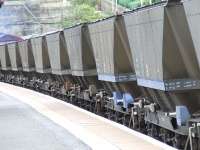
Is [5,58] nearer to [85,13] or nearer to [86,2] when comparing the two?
[85,13]

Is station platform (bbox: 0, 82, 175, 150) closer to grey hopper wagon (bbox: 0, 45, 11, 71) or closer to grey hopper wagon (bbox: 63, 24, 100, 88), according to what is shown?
grey hopper wagon (bbox: 63, 24, 100, 88)

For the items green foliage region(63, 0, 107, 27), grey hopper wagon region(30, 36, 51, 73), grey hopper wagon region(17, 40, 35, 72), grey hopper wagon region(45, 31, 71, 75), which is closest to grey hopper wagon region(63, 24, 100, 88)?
grey hopper wagon region(45, 31, 71, 75)

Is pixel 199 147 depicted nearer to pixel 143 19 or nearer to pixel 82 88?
pixel 143 19

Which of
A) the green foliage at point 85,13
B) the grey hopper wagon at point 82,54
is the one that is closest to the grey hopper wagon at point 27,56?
the grey hopper wagon at point 82,54

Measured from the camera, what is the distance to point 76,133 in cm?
1539

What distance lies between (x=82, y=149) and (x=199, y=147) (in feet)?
7.73

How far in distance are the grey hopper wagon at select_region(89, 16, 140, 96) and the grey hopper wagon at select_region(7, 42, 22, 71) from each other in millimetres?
26307

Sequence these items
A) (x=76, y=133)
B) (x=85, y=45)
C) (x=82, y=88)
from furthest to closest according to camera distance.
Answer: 1. (x=82, y=88)
2. (x=85, y=45)
3. (x=76, y=133)

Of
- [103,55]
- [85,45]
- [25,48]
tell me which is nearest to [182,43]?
[103,55]

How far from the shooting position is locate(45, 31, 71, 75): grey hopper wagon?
88.6 ft

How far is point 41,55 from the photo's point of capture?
109ft

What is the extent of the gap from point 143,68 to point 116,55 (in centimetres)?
290

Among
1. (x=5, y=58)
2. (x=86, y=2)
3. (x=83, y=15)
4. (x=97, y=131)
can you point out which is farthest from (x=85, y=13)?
(x=97, y=131)

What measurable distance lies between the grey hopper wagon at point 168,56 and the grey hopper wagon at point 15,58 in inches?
1227
